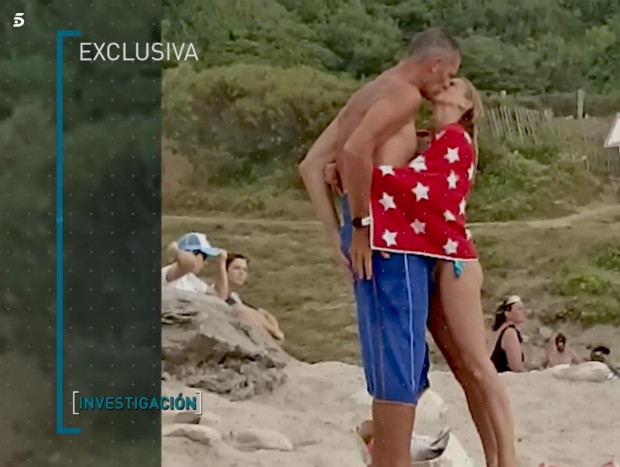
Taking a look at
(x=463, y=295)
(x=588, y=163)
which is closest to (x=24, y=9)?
(x=463, y=295)

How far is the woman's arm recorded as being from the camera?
2.36 meters

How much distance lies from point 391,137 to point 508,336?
1.76 ft

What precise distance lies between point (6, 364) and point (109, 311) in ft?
0.88

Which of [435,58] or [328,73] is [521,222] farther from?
[328,73]

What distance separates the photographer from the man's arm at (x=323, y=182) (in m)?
2.32

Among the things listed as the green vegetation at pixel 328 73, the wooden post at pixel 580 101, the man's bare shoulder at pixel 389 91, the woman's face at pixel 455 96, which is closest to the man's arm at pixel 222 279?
the green vegetation at pixel 328 73

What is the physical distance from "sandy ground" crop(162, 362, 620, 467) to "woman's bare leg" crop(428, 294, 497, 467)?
0.02 meters

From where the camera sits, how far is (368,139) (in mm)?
2225

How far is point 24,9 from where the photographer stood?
2355mm

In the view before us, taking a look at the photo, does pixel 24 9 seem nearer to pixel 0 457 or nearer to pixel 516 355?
pixel 0 457

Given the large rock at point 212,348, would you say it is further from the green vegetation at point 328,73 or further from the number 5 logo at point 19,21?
the number 5 logo at point 19,21

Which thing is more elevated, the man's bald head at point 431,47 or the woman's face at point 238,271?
the man's bald head at point 431,47

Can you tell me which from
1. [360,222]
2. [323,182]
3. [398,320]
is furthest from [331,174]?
[398,320]

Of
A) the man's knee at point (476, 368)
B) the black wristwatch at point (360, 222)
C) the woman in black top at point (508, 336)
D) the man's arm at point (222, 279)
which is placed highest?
the black wristwatch at point (360, 222)
